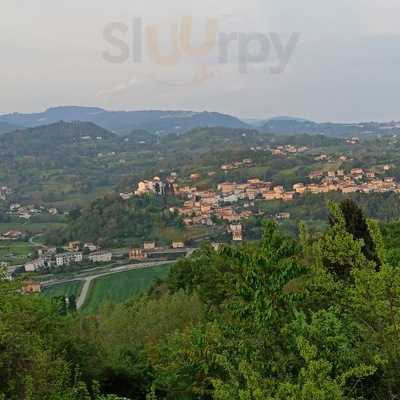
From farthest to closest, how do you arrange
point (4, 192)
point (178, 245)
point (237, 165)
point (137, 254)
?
1. point (4, 192)
2. point (237, 165)
3. point (178, 245)
4. point (137, 254)

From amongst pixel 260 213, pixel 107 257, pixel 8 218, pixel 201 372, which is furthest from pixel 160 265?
pixel 201 372

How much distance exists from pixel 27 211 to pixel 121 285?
5407 cm

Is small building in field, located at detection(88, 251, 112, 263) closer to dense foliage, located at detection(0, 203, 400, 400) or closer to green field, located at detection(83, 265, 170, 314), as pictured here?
green field, located at detection(83, 265, 170, 314)

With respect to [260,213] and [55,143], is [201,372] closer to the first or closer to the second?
[260,213]

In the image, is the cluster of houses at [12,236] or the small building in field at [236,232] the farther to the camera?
the cluster of houses at [12,236]

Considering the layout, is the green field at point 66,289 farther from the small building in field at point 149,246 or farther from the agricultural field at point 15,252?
the small building in field at point 149,246

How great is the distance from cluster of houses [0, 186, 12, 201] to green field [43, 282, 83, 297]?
70.1 metres

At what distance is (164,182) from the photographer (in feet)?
349

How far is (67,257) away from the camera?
6425 centimetres

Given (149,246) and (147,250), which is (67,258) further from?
(149,246)

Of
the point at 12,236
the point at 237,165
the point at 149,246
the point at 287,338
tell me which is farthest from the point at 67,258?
the point at 287,338

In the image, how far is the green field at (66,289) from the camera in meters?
49.5

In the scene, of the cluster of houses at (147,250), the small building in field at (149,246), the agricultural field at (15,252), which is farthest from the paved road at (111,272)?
the agricultural field at (15,252)

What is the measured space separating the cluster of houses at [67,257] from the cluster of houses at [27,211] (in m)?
28.2
